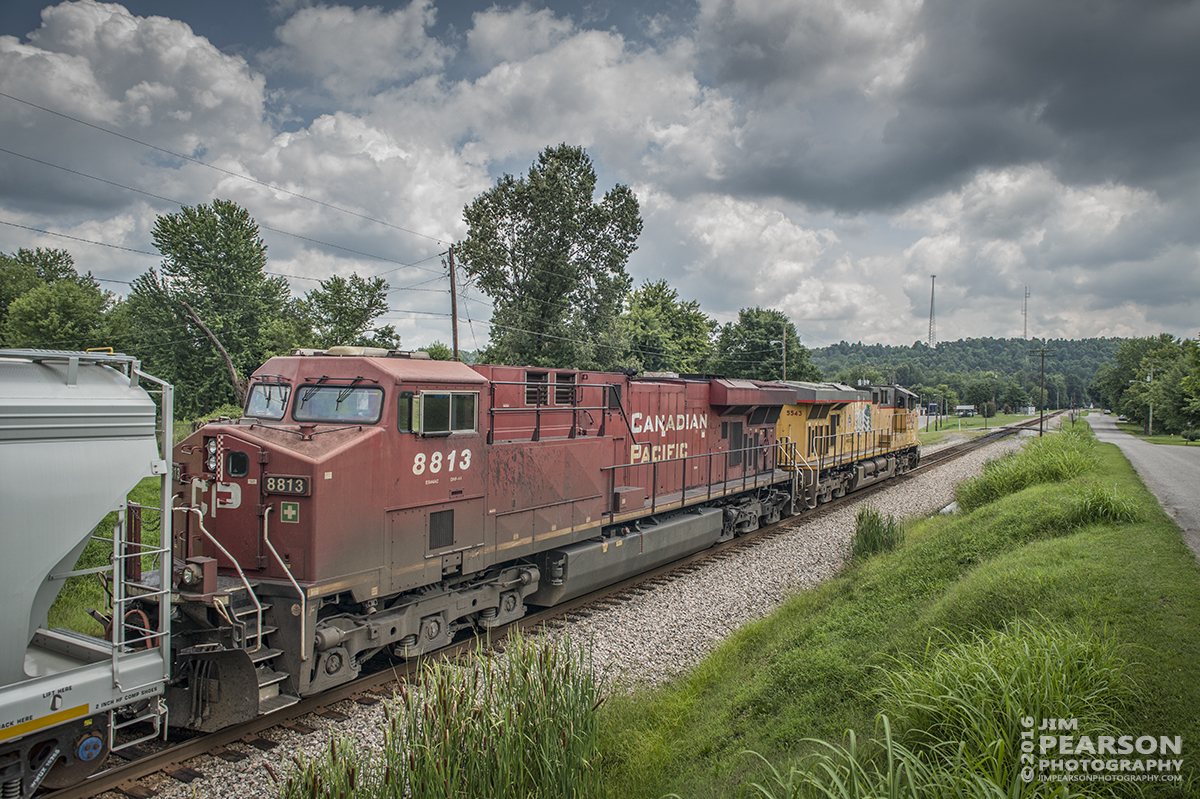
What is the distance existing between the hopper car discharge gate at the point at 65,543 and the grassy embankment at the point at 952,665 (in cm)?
407

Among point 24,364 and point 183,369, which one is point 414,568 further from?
point 183,369

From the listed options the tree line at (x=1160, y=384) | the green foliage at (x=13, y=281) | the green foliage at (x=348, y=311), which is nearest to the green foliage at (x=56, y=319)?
the green foliage at (x=13, y=281)

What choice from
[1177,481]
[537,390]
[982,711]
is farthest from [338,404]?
[1177,481]

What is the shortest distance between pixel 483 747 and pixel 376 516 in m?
3.42

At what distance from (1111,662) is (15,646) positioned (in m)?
8.01

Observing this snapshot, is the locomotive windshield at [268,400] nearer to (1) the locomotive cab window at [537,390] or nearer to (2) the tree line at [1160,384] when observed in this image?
(1) the locomotive cab window at [537,390]

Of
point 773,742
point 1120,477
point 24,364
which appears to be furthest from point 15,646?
point 1120,477

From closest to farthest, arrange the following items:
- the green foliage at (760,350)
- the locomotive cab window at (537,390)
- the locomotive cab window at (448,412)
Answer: the locomotive cab window at (448,412)
the locomotive cab window at (537,390)
the green foliage at (760,350)

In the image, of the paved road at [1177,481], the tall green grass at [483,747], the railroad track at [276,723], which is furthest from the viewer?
the paved road at [1177,481]

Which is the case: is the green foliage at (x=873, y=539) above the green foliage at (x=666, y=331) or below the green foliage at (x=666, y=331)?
below

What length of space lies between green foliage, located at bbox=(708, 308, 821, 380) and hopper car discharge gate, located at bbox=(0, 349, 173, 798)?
51.7m

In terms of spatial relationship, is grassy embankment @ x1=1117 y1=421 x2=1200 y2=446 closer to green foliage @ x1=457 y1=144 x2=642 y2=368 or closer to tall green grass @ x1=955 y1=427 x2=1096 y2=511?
tall green grass @ x1=955 y1=427 x2=1096 y2=511

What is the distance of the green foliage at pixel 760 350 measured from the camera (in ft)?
179

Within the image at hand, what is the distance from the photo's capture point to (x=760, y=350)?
55594 millimetres
